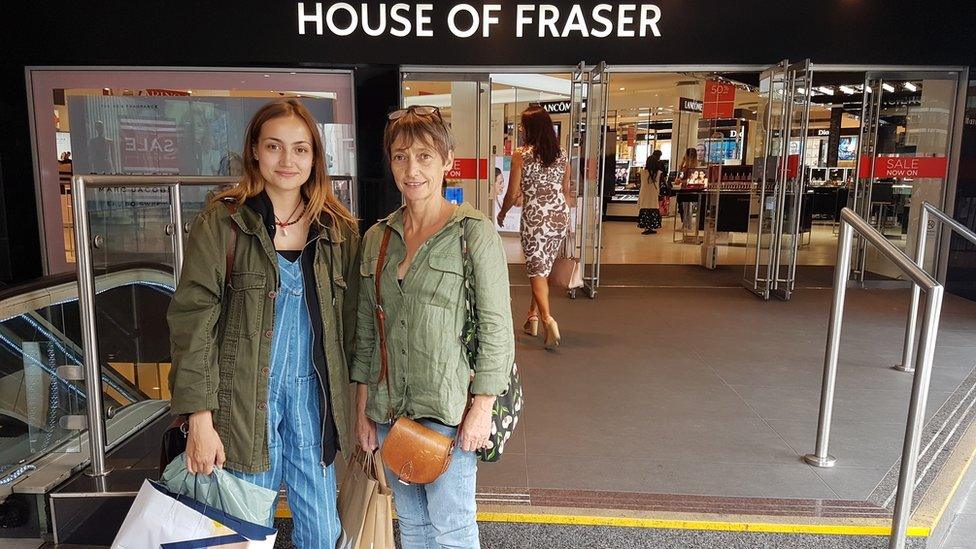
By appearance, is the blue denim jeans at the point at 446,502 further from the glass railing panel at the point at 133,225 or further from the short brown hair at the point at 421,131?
the glass railing panel at the point at 133,225

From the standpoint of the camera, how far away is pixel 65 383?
305 cm

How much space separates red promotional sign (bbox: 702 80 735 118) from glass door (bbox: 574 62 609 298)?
4373 millimetres

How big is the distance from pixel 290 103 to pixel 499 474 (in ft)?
5.97

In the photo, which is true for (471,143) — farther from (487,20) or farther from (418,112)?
(418,112)

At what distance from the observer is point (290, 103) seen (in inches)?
68.5

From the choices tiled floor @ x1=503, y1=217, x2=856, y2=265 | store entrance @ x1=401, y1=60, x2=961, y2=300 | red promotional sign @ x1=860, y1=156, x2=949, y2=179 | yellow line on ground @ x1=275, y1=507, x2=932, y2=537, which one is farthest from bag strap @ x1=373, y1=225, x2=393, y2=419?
red promotional sign @ x1=860, y1=156, x2=949, y2=179

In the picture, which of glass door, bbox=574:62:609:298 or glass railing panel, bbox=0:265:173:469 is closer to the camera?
glass railing panel, bbox=0:265:173:469

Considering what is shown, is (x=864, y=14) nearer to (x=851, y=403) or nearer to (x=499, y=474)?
(x=851, y=403)

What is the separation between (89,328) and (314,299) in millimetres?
1225

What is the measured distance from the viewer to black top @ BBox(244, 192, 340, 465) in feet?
5.61

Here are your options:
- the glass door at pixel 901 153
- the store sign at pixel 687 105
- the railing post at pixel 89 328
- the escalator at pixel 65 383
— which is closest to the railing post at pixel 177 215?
the escalator at pixel 65 383

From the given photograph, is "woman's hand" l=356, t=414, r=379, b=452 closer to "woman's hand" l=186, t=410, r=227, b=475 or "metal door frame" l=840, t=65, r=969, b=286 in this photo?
"woman's hand" l=186, t=410, r=227, b=475

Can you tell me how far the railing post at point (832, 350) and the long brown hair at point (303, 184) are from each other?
85.7 inches

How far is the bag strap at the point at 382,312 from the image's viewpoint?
176 centimetres
